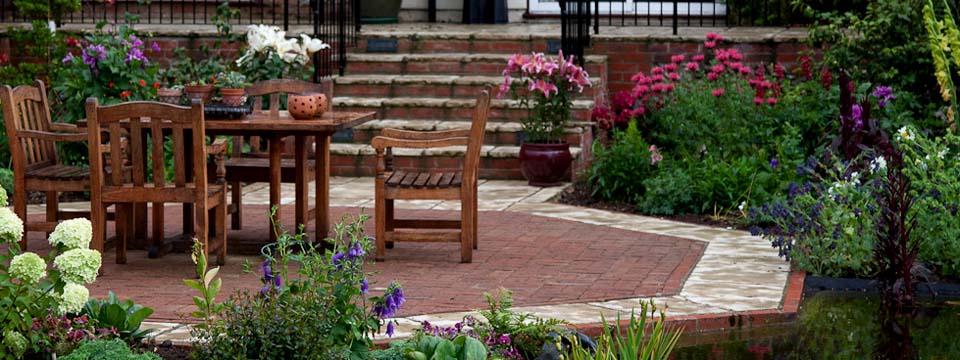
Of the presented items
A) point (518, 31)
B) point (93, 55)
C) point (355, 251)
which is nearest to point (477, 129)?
point (355, 251)

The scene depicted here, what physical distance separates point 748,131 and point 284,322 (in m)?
6.43

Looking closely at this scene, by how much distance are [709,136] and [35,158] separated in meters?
5.08

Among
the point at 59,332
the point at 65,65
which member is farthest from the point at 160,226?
the point at 65,65

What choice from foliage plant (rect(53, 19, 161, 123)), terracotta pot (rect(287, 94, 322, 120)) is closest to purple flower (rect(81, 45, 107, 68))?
foliage plant (rect(53, 19, 161, 123))

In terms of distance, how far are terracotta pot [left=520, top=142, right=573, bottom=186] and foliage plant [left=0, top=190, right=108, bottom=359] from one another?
645cm

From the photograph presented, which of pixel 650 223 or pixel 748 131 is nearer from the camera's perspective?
pixel 650 223

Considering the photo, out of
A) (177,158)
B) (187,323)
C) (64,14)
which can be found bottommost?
(187,323)

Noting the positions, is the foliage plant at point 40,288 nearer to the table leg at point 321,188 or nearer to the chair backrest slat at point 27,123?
the chair backrest slat at point 27,123

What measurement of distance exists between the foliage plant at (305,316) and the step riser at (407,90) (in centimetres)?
770

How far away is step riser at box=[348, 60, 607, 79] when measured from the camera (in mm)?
12812

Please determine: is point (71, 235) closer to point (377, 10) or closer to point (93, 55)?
point (93, 55)

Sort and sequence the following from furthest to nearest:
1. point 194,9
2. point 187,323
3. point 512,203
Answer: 1. point 194,9
2. point 512,203
3. point 187,323

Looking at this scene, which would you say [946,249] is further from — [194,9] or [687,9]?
[194,9]

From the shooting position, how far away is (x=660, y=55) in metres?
12.8
